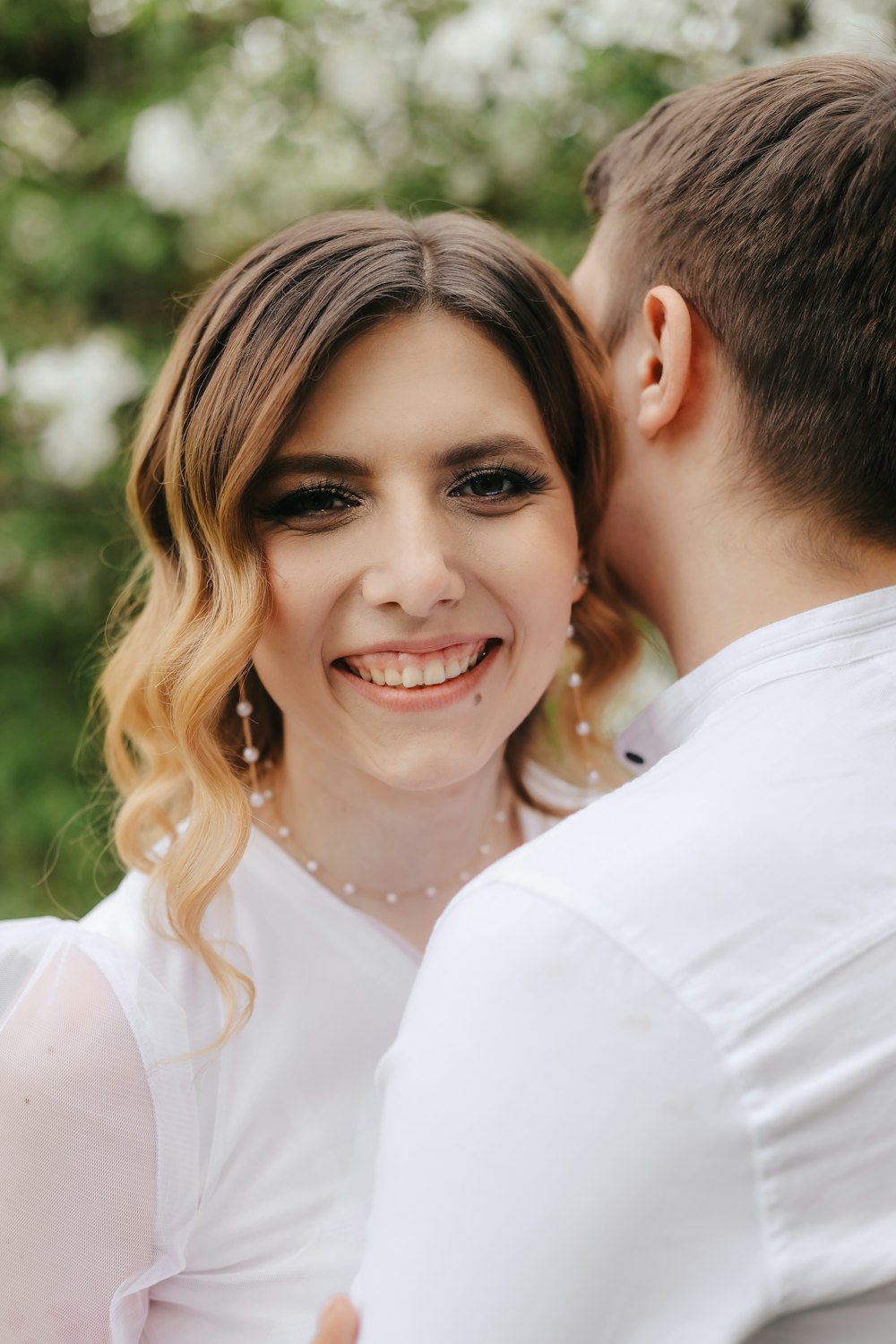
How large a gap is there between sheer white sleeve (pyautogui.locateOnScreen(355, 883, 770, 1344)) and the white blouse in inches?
24.5

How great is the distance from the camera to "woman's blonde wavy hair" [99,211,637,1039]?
1930 millimetres

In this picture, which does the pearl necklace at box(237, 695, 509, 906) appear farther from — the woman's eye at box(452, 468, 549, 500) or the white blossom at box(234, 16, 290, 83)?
the white blossom at box(234, 16, 290, 83)

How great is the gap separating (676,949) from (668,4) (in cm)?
267

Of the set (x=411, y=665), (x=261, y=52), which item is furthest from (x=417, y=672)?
(x=261, y=52)

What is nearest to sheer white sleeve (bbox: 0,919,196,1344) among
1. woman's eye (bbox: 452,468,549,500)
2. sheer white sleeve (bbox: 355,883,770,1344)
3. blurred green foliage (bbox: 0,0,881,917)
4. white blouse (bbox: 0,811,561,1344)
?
white blouse (bbox: 0,811,561,1344)

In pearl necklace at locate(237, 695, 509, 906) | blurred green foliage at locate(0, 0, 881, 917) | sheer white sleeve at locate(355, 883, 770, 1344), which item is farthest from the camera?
blurred green foliage at locate(0, 0, 881, 917)

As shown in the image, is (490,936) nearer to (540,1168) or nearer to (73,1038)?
(540,1168)

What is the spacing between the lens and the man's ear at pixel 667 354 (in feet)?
5.81

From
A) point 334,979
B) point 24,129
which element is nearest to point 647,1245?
point 334,979

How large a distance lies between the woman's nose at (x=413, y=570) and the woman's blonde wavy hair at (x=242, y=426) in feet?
0.64

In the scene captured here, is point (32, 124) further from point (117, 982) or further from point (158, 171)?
point (117, 982)

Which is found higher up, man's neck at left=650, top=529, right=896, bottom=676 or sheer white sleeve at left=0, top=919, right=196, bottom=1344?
man's neck at left=650, top=529, right=896, bottom=676

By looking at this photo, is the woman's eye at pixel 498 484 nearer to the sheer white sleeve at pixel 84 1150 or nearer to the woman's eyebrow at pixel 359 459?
the woman's eyebrow at pixel 359 459

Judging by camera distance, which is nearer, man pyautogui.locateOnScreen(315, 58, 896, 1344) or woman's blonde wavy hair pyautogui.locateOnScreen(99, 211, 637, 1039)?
man pyautogui.locateOnScreen(315, 58, 896, 1344)
